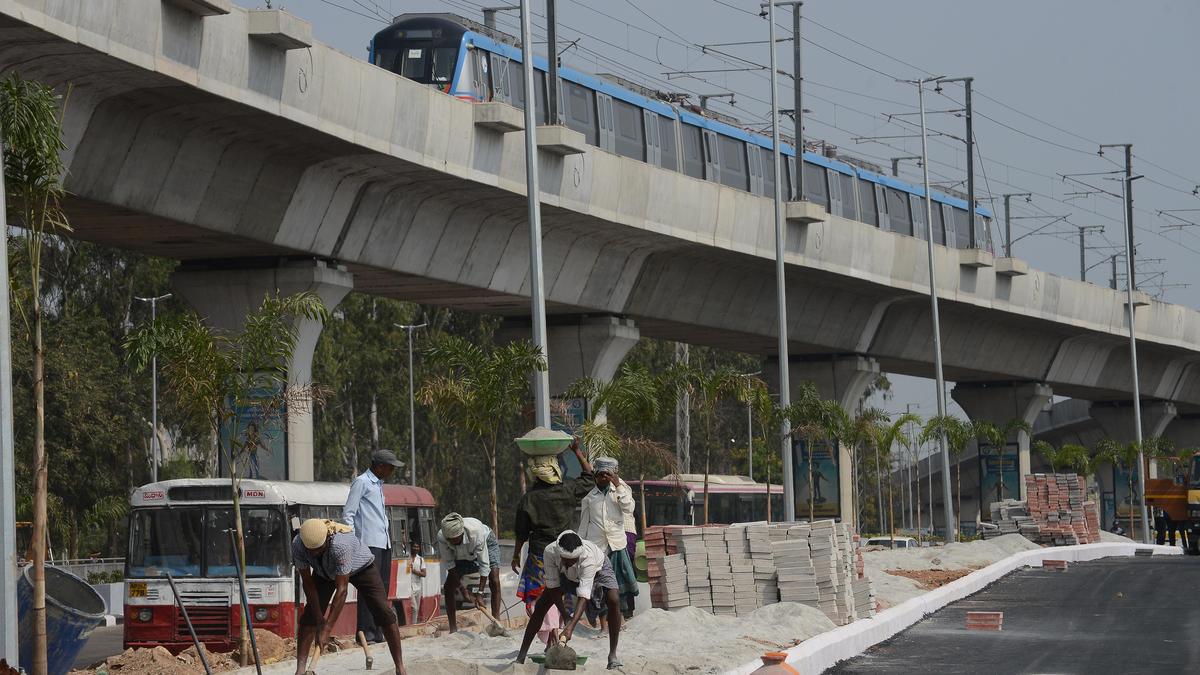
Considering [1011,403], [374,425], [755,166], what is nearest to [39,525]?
[755,166]

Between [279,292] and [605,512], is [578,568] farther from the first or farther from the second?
[279,292]

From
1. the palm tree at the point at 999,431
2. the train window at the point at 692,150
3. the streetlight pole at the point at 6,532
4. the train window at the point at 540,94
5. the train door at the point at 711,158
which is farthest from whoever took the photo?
the palm tree at the point at 999,431

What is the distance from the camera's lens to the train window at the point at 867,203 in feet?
171

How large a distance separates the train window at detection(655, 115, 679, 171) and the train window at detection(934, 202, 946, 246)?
1923 centimetres

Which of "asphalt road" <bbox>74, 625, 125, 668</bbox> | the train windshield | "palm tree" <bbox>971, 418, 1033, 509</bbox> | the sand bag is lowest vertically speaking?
"asphalt road" <bbox>74, 625, 125, 668</bbox>

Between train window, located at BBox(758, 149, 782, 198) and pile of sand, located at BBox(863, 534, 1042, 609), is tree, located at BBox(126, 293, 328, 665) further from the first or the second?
train window, located at BBox(758, 149, 782, 198)

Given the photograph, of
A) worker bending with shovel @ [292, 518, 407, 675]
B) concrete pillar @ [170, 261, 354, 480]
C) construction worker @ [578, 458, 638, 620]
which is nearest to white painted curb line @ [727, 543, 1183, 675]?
construction worker @ [578, 458, 638, 620]

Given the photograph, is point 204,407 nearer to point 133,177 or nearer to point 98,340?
point 133,177

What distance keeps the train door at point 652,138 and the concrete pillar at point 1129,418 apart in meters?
42.1

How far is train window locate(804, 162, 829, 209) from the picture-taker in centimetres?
4850

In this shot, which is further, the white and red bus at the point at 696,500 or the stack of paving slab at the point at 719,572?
the white and red bus at the point at 696,500

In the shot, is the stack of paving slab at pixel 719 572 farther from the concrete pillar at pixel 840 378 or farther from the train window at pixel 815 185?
the concrete pillar at pixel 840 378

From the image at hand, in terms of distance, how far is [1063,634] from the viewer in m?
20.1

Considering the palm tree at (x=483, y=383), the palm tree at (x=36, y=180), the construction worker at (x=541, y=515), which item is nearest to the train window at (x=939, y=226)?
the palm tree at (x=483, y=383)
